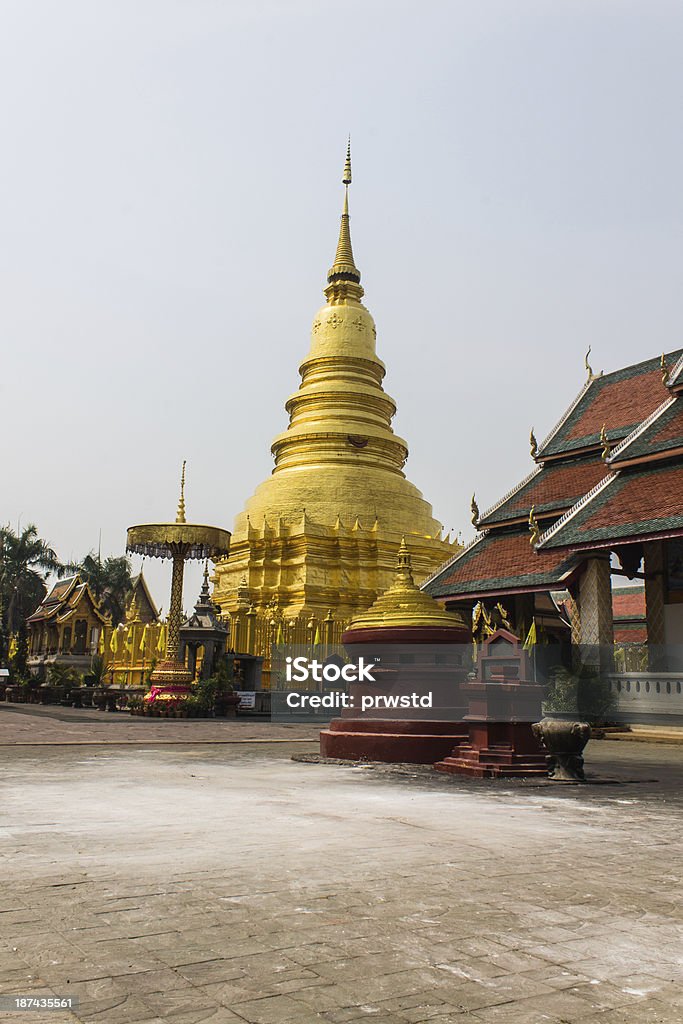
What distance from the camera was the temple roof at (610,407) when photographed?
2414 centimetres

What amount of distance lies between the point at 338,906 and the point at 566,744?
6.66 m

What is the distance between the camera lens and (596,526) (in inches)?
750

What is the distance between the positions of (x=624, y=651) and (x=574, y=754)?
45.5ft

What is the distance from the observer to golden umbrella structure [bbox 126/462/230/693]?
2658 cm

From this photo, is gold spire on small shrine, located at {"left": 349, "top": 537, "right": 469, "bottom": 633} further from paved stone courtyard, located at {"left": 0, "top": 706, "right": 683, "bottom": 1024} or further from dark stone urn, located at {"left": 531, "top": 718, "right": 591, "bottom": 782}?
paved stone courtyard, located at {"left": 0, "top": 706, "right": 683, "bottom": 1024}

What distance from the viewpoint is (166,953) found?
3.33 meters

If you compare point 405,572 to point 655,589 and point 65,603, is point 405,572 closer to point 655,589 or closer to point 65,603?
point 655,589

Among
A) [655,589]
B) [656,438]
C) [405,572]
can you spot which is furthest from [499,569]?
[405,572]

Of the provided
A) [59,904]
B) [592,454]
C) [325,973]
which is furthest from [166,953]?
[592,454]

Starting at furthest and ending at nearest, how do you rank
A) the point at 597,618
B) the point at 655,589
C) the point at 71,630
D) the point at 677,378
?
the point at 71,630 → the point at 655,589 → the point at 677,378 → the point at 597,618

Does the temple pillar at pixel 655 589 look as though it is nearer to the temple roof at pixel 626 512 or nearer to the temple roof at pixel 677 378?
the temple roof at pixel 626 512

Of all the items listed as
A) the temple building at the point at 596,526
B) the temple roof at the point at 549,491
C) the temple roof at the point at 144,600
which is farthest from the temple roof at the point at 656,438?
the temple roof at the point at 144,600

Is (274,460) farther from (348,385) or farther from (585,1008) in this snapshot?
(585,1008)

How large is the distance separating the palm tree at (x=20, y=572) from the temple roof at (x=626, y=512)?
124 ft
